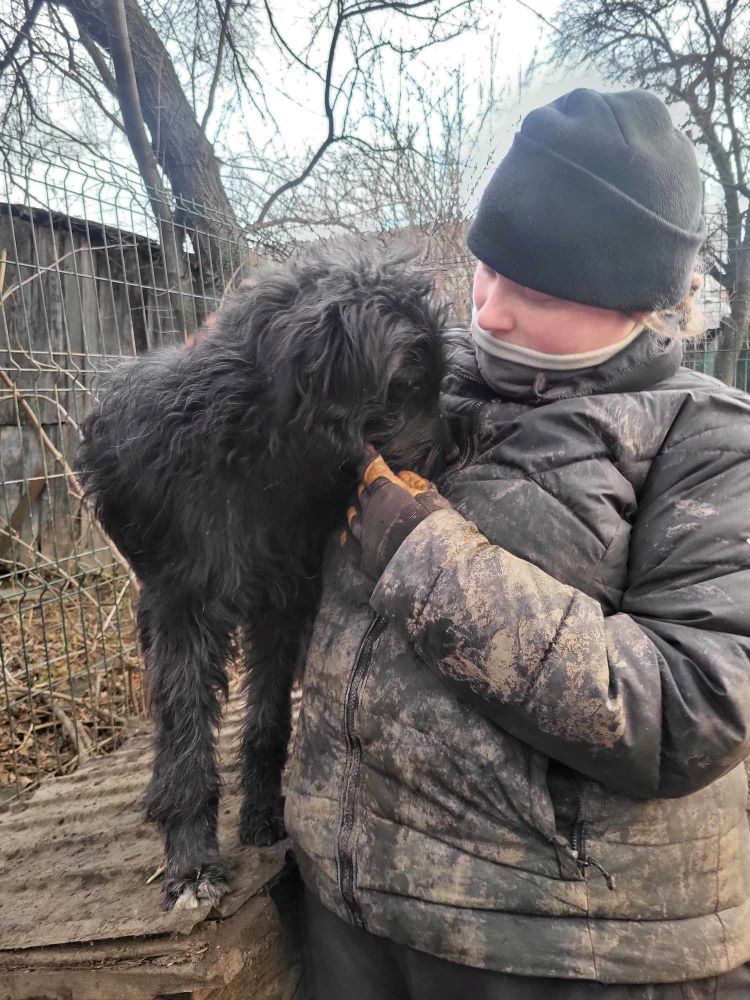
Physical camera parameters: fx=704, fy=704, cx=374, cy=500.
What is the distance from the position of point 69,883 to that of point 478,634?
1.68 meters

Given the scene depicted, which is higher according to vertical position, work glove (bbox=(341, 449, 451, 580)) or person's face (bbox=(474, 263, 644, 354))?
person's face (bbox=(474, 263, 644, 354))

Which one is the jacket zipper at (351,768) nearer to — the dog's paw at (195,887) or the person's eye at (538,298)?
the dog's paw at (195,887)

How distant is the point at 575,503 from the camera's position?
1.23 m

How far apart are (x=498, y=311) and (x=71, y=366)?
11.0ft

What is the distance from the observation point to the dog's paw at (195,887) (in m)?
1.71

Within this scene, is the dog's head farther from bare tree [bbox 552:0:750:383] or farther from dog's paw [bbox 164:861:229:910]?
bare tree [bbox 552:0:750:383]

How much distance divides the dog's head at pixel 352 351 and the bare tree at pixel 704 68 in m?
4.74

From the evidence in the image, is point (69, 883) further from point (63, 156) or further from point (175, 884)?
point (63, 156)

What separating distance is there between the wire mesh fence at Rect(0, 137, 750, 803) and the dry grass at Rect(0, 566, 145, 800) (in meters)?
0.01

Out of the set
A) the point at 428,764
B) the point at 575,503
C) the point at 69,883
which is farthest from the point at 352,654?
the point at 69,883

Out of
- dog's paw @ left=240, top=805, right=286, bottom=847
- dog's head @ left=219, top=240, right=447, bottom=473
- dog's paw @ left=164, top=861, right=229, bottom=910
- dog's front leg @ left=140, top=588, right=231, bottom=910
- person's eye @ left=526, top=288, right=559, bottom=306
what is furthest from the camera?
dog's paw @ left=240, top=805, right=286, bottom=847

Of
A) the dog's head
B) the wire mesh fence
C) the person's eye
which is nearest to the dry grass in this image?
the wire mesh fence

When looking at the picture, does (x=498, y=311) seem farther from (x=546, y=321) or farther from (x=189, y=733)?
(x=189, y=733)

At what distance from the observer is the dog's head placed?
1.60m
